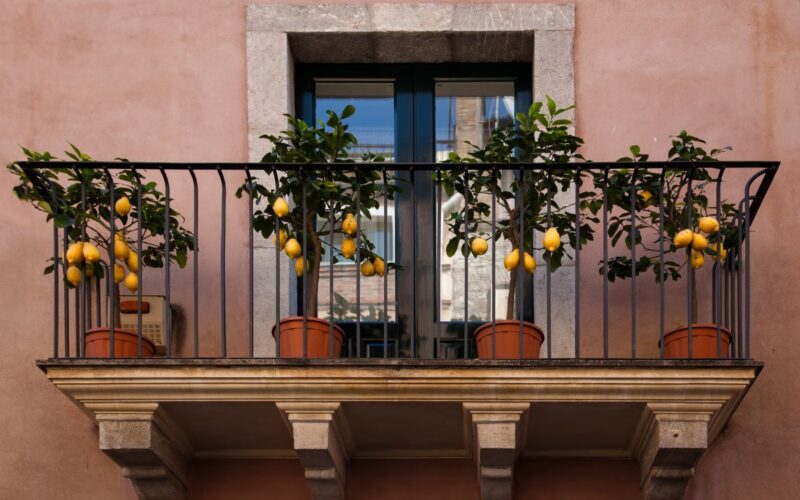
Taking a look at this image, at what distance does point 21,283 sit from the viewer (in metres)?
10.1

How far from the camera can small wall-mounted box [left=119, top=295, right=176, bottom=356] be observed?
9789 mm

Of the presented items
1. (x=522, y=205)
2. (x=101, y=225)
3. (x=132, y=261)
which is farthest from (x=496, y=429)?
(x=101, y=225)

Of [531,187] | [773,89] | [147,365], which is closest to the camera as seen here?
[147,365]

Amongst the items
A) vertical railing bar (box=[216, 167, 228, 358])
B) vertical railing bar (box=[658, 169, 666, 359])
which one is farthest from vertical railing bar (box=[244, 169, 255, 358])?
vertical railing bar (box=[658, 169, 666, 359])

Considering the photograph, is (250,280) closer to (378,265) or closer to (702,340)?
(378,265)

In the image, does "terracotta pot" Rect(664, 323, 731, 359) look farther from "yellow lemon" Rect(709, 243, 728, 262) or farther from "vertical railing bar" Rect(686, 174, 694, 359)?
"yellow lemon" Rect(709, 243, 728, 262)

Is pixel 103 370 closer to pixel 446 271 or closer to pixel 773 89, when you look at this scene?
pixel 446 271

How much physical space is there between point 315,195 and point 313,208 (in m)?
0.09

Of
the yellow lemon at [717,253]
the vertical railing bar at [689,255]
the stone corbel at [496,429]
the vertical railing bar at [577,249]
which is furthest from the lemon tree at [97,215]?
the yellow lemon at [717,253]

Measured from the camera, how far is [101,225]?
10023 millimetres

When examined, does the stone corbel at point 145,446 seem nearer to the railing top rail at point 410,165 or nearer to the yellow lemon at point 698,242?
the railing top rail at point 410,165

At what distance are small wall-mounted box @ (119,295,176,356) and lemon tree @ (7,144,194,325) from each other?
0.40 ft

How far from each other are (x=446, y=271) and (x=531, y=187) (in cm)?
109

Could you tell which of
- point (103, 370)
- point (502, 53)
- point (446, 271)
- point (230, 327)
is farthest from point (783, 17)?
point (103, 370)
